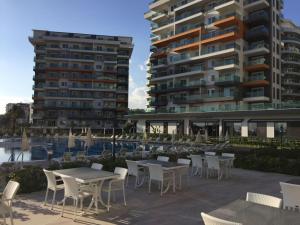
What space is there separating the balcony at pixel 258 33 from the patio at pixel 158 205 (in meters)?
39.0

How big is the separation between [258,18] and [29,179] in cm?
4543

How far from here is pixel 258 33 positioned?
47031mm

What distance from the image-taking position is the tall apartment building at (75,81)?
7044cm

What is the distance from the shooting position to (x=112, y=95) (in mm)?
73688

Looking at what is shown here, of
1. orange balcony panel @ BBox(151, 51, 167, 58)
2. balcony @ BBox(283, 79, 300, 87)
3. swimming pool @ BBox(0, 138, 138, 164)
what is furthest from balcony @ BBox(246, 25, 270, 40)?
swimming pool @ BBox(0, 138, 138, 164)

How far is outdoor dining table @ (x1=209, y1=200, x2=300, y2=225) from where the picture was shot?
173 inches

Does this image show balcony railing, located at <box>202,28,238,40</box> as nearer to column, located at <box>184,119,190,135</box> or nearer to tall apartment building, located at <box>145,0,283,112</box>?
tall apartment building, located at <box>145,0,283,112</box>

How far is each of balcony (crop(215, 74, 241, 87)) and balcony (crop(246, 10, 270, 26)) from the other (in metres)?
9.27

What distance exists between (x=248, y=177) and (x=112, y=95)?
61661 millimetres

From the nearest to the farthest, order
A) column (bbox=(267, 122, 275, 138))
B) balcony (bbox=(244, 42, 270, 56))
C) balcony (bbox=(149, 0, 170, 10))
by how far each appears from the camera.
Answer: column (bbox=(267, 122, 275, 138)) → balcony (bbox=(244, 42, 270, 56)) → balcony (bbox=(149, 0, 170, 10))

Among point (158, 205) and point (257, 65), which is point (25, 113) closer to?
point (257, 65)

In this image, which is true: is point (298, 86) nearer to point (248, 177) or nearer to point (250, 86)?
point (250, 86)

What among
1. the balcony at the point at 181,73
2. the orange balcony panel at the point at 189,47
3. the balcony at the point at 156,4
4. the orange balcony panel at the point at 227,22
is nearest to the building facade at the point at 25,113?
the balcony at the point at 181,73

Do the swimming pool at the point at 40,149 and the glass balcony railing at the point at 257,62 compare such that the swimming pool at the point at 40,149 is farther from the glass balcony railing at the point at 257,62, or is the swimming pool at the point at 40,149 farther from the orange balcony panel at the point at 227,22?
the orange balcony panel at the point at 227,22
